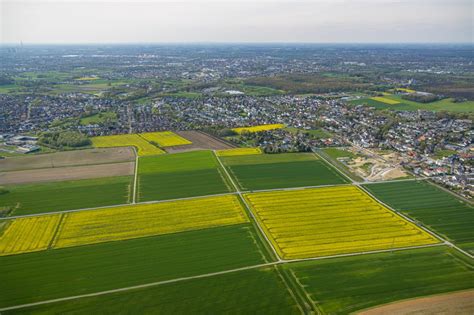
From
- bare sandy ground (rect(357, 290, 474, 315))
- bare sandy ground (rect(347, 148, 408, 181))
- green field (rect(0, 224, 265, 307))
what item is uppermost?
bare sandy ground (rect(347, 148, 408, 181))

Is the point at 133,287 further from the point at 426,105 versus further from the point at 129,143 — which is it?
the point at 426,105


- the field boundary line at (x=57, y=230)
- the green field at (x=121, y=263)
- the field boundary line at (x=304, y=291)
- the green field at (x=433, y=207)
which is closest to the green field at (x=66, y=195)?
A: the field boundary line at (x=57, y=230)

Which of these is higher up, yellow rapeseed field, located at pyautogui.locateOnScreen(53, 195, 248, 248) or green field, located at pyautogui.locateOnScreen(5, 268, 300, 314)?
yellow rapeseed field, located at pyautogui.locateOnScreen(53, 195, 248, 248)

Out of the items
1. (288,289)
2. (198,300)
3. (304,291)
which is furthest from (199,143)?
(304,291)

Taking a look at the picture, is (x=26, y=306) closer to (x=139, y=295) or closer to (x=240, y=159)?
(x=139, y=295)

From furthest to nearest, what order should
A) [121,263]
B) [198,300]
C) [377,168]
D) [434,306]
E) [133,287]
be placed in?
[377,168] < [121,263] < [133,287] < [198,300] < [434,306]

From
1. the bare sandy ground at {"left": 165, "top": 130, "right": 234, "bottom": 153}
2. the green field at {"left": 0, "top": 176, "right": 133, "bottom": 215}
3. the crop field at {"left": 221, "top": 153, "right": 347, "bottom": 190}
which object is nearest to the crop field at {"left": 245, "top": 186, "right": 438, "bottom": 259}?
the crop field at {"left": 221, "top": 153, "right": 347, "bottom": 190}

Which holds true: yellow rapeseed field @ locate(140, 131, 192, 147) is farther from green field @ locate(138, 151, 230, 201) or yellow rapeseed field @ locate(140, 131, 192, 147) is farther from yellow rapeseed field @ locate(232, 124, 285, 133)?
yellow rapeseed field @ locate(232, 124, 285, 133)
